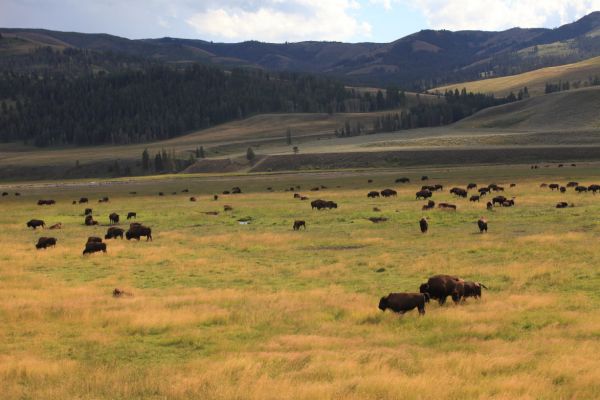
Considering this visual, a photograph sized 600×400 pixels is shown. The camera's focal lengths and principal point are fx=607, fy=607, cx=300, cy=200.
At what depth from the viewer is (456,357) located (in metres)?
12.6

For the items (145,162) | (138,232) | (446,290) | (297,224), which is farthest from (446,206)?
(145,162)

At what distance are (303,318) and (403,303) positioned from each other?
2.83 m

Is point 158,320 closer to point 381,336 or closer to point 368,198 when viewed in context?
point 381,336

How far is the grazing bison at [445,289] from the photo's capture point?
18.3 m

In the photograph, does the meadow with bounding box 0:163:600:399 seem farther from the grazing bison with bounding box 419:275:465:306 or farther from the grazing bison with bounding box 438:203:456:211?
the grazing bison with bounding box 438:203:456:211

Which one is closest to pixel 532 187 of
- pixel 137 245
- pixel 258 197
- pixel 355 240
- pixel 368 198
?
pixel 368 198

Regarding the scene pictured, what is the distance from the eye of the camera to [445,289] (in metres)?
18.3

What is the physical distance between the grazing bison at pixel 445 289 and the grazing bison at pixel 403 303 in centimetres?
135

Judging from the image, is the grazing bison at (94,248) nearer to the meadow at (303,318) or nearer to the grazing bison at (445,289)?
the meadow at (303,318)

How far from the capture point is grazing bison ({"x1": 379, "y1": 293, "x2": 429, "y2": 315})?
16.9 m

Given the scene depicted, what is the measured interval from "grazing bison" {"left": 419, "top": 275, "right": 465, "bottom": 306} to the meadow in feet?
1.40

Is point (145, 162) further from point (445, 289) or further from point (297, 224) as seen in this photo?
point (445, 289)

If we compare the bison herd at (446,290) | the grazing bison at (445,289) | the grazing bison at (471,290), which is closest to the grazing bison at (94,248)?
the bison herd at (446,290)

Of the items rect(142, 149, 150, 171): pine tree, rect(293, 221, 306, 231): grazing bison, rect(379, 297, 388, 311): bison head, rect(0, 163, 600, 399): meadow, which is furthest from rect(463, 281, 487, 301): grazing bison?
rect(142, 149, 150, 171): pine tree
